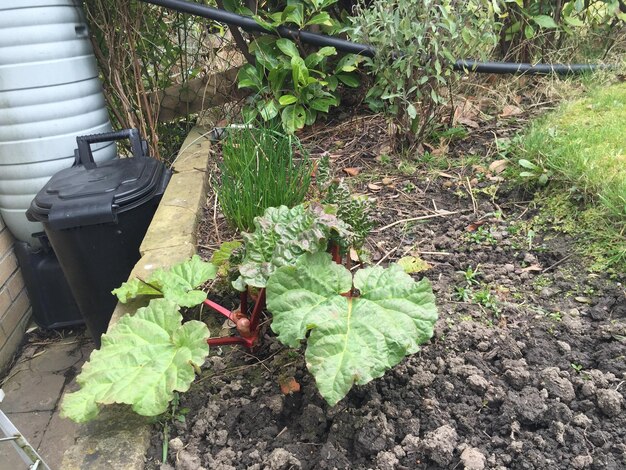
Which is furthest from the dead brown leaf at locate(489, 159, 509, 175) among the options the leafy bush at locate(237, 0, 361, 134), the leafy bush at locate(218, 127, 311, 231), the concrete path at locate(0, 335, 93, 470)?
the concrete path at locate(0, 335, 93, 470)

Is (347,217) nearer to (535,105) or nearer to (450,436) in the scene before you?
(450,436)

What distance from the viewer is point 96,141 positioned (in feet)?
7.89

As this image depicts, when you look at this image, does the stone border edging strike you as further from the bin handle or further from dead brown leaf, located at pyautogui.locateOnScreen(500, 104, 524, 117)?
dead brown leaf, located at pyautogui.locateOnScreen(500, 104, 524, 117)

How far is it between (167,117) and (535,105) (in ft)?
7.45

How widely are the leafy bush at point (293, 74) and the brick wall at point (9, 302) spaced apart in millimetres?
1554

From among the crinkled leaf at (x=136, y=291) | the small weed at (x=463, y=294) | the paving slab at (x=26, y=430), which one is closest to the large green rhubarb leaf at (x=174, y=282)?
the crinkled leaf at (x=136, y=291)

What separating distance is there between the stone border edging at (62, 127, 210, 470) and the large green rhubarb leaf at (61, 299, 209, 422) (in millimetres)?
118

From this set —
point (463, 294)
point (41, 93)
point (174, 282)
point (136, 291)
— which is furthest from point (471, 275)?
point (41, 93)

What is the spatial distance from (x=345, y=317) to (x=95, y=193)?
1364 mm

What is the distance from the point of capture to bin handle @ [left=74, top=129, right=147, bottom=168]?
7.77ft

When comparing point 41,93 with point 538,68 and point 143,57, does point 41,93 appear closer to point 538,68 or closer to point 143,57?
point 143,57

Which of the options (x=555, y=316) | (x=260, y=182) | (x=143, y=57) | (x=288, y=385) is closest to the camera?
(x=288, y=385)

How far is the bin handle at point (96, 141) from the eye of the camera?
2367 millimetres

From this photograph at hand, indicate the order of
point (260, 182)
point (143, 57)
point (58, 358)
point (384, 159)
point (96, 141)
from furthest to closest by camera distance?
point (143, 57) < point (58, 358) < point (384, 159) < point (96, 141) < point (260, 182)
